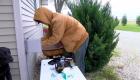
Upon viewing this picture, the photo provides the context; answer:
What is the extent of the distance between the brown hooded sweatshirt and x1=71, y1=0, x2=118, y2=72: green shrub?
6.95 feet

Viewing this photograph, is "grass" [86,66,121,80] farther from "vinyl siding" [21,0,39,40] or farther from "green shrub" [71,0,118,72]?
"vinyl siding" [21,0,39,40]

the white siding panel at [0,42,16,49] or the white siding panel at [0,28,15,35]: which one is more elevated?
the white siding panel at [0,28,15,35]

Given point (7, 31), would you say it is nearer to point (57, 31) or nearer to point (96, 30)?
point (57, 31)

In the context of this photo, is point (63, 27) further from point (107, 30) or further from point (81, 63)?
point (107, 30)

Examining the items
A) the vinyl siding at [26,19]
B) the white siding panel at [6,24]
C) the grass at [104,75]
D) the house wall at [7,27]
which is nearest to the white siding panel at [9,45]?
the house wall at [7,27]

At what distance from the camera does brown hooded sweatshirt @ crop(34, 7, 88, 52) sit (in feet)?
15.8

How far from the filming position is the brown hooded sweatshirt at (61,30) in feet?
15.8

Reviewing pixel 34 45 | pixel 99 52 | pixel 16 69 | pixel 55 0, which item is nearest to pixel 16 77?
pixel 16 69

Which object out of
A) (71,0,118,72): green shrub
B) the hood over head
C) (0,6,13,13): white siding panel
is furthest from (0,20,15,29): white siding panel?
(71,0,118,72): green shrub

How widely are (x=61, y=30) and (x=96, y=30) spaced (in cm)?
293

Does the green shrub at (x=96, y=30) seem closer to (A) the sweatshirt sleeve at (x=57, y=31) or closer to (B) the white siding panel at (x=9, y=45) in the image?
(A) the sweatshirt sleeve at (x=57, y=31)

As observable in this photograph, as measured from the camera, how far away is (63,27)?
16.0 feet

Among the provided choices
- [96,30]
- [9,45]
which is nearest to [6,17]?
[9,45]

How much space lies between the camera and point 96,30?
7629 millimetres
